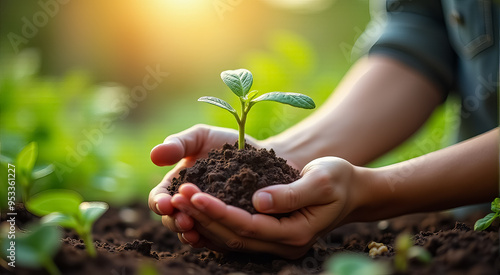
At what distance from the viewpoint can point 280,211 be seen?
1053 millimetres

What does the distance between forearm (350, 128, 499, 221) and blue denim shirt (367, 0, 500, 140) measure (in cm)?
47

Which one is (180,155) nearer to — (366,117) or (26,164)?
(26,164)

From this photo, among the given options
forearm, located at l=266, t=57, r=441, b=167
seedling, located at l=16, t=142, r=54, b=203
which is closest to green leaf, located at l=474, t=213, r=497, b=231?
forearm, located at l=266, t=57, r=441, b=167

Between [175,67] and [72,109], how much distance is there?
4976 millimetres

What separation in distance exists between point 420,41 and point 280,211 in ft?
3.99

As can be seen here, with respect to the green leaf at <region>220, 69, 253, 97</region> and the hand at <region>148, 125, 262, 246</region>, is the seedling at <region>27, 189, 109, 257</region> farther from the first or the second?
the green leaf at <region>220, 69, 253, 97</region>

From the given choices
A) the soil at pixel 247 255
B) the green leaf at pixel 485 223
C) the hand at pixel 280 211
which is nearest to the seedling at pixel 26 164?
the soil at pixel 247 255

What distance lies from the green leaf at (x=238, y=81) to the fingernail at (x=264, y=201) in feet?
0.92

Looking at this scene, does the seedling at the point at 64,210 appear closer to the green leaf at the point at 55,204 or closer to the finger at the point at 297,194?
the green leaf at the point at 55,204

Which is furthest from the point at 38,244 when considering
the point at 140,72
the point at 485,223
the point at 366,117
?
the point at 140,72

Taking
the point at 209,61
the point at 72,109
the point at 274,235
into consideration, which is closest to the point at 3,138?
the point at 72,109

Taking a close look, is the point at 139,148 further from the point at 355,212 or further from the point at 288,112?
the point at 355,212

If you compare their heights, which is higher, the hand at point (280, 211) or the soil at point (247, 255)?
the hand at point (280, 211)

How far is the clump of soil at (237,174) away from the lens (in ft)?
3.61
